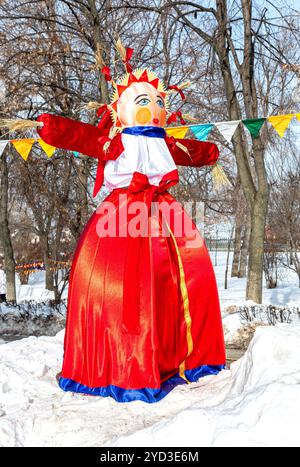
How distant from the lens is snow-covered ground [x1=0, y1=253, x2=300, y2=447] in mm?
2305

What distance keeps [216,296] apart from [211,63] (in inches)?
203

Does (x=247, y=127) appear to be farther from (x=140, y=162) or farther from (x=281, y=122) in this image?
(x=140, y=162)

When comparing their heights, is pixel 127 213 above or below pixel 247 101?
below

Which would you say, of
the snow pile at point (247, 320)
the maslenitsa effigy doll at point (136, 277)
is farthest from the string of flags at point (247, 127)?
the snow pile at point (247, 320)

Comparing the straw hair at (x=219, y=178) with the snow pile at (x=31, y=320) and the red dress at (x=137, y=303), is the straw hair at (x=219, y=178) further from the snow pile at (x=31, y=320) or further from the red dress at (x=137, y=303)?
the snow pile at (x=31, y=320)

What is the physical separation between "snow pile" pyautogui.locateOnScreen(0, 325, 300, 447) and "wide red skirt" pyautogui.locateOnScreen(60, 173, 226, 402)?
0.16 m

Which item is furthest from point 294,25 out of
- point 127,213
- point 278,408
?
point 278,408

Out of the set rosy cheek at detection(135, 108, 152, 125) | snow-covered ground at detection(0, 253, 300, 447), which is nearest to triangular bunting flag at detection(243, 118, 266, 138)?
rosy cheek at detection(135, 108, 152, 125)

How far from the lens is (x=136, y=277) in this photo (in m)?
3.47

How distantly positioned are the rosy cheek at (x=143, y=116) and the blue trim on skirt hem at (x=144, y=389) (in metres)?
2.04

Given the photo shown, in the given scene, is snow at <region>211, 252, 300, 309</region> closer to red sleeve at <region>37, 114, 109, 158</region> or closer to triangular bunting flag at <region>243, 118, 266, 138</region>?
triangular bunting flag at <region>243, 118, 266, 138</region>

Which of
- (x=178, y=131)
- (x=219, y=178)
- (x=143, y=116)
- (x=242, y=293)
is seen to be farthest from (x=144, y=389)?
(x=242, y=293)
